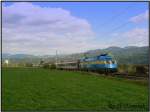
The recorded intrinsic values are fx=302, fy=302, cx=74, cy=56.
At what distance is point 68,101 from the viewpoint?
834 centimetres

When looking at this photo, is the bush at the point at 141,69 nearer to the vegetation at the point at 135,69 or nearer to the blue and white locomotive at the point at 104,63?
the vegetation at the point at 135,69

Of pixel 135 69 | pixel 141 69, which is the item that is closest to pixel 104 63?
pixel 135 69

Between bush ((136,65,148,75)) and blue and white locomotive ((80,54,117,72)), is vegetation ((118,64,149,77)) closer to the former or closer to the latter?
bush ((136,65,148,75))

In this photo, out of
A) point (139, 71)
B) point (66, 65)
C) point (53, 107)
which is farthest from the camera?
point (66, 65)

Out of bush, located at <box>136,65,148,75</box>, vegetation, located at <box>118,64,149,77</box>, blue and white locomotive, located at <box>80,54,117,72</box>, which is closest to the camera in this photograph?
vegetation, located at <box>118,64,149,77</box>

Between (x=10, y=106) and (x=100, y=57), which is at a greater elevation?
(x=100, y=57)

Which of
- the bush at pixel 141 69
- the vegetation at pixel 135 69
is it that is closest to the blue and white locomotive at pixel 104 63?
the vegetation at pixel 135 69

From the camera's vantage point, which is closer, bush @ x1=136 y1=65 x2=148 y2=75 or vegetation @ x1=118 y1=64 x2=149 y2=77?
vegetation @ x1=118 y1=64 x2=149 y2=77

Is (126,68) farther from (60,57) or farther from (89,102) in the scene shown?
(60,57)

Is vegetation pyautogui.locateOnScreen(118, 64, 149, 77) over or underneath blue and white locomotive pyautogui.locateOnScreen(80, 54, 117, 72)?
underneath

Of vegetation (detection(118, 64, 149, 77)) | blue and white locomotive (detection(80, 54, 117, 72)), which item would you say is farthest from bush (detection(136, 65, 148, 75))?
blue and white locomotive (detection(80, 54, 117, 72))

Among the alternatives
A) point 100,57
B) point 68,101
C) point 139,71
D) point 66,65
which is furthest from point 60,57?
point 68,101

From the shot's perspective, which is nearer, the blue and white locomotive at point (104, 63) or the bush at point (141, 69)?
the bush at point (141, 69)

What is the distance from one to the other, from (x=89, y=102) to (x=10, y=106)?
2.10m
